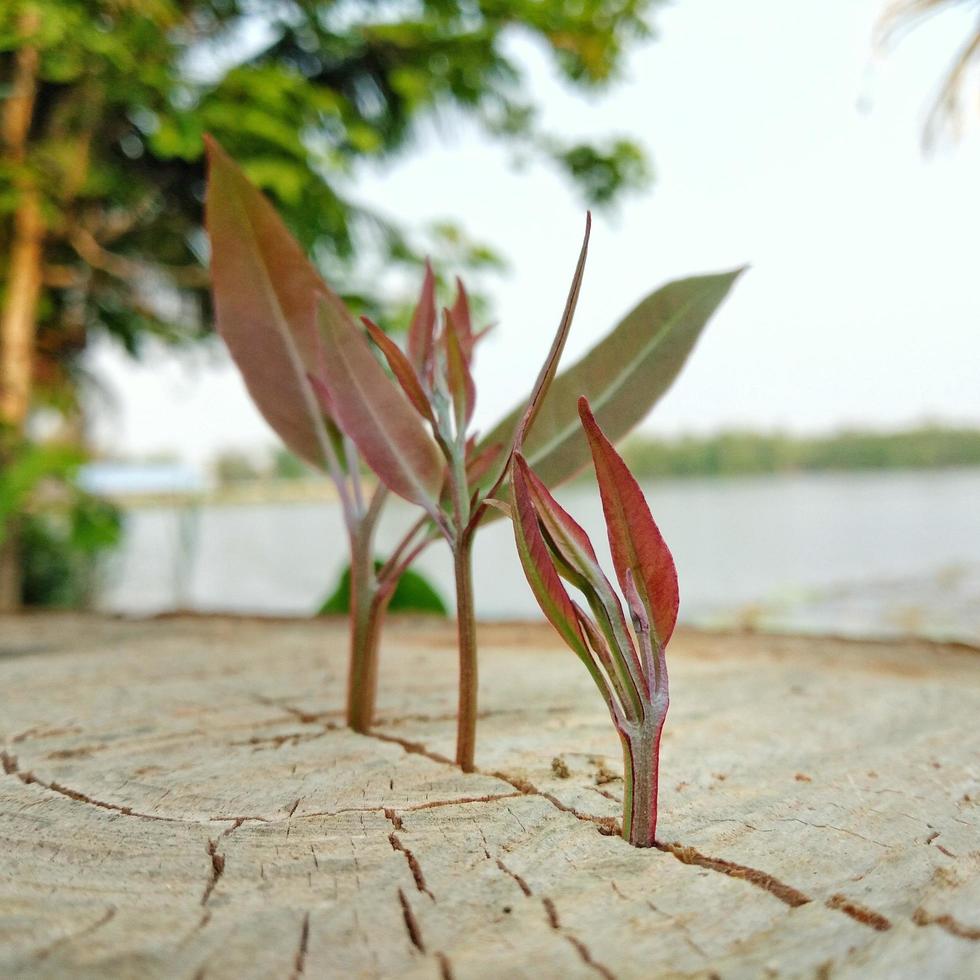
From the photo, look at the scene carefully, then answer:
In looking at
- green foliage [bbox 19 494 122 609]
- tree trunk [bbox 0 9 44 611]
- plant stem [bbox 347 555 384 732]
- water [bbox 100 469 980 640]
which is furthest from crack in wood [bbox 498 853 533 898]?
green foliage [bbox 19 494 122 609]

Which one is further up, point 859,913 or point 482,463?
point 482,463

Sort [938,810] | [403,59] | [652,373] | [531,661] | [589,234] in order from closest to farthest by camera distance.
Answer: [589,234], [938,810], [652,373], [531,661], [403,59]

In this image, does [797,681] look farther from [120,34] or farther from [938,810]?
[120,34]

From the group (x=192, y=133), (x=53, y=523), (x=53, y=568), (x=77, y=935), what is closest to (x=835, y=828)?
→ (x=77, y=935)

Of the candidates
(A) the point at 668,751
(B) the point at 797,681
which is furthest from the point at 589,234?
(B) the point at 797,681

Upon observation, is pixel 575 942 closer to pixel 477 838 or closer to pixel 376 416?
pixel 477 838

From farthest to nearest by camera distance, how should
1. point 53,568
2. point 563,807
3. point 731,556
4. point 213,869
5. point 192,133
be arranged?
1. point 731,556
2. point 53,568
3. point 192,133
4. point 563,807
5. point 213,869
